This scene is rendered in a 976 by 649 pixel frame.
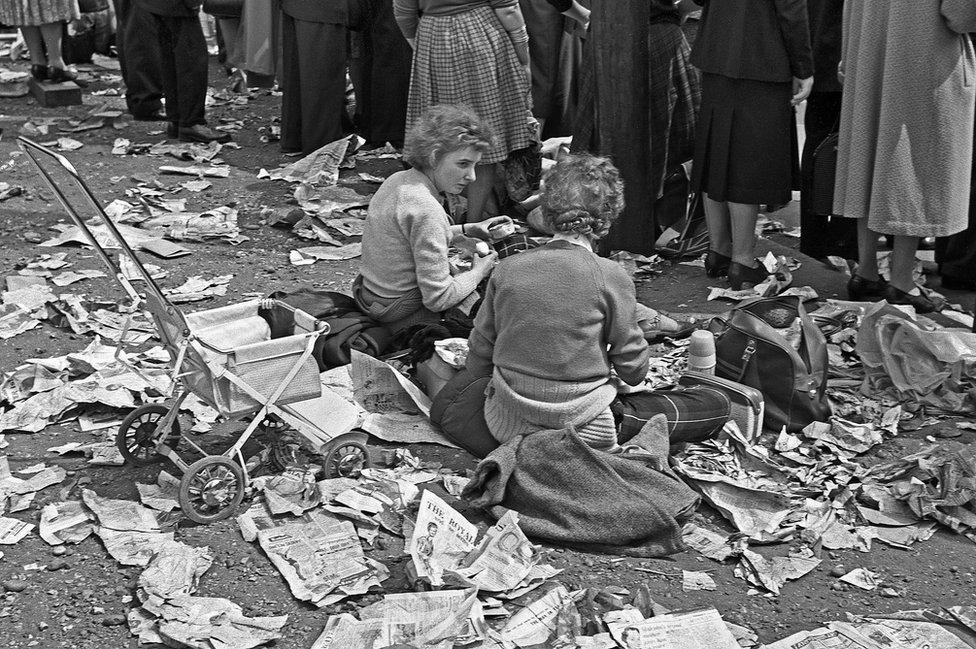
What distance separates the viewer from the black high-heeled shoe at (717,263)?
21.4ft

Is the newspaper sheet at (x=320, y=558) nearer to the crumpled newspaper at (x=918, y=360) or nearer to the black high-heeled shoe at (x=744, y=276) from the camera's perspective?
the crumpled newspaper at (x=918, y=360)

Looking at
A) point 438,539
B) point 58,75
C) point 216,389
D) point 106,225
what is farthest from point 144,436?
point 58,75

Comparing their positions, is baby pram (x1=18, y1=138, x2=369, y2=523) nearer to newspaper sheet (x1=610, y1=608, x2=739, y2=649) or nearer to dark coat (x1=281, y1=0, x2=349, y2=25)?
newspaper sheet (x1=610, y1=608, x2=739, y2=649)

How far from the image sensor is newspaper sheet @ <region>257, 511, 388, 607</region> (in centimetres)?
365

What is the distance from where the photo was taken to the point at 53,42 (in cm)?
1065

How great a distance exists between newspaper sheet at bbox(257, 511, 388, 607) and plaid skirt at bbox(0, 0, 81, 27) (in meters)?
7.65

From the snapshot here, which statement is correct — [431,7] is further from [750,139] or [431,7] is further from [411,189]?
[411,189]

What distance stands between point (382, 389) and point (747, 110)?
100 inches

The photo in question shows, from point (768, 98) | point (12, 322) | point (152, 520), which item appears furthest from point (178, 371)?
point (768, 98)

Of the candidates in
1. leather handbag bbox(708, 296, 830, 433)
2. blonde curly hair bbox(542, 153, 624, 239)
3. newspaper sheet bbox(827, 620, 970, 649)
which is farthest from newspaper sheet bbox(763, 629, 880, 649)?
blonde curly hair bbox(542, 153, 624, 239)

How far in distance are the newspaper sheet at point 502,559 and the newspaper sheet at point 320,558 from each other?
0.98 ft

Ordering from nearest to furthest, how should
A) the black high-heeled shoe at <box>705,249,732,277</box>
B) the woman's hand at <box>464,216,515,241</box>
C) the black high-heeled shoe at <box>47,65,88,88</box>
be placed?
1. the woman's hand at <box>464,216,515,241</box>
2. the black high-heeled shoe at <box>705,249,732,277</box>
3. the black high-heeled shoe at <box>47,65,88,88</box>

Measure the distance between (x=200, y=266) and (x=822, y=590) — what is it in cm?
433

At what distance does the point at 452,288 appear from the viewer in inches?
199
